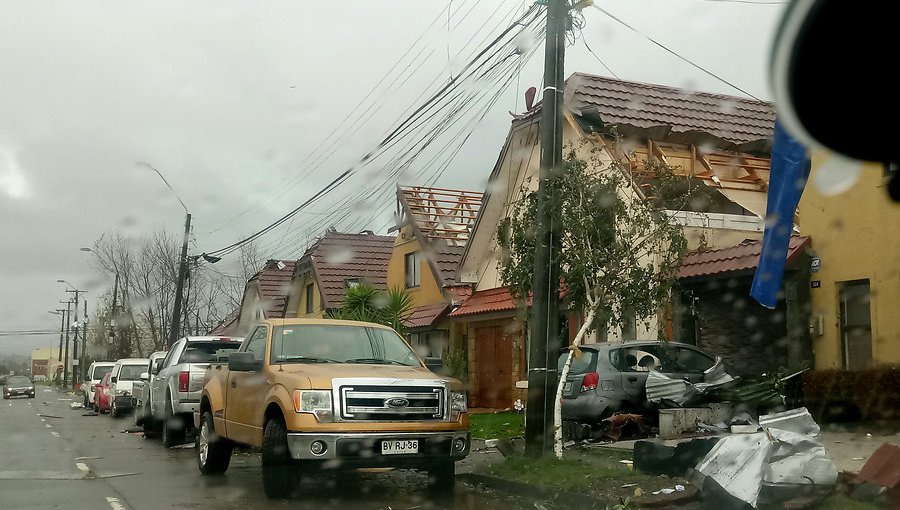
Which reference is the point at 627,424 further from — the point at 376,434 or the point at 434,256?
the point at 434,256

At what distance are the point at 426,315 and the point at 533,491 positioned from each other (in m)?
16.0

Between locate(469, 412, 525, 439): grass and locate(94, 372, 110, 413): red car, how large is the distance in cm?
1396

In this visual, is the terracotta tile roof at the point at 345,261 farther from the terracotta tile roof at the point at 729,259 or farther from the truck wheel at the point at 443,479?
the truck wheel at the point at 443,479

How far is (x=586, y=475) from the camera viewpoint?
379 inches

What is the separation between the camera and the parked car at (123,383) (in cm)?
2692

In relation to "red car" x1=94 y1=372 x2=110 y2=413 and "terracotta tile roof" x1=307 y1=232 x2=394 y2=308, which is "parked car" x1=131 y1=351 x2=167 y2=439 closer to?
"red car" x1=94 y1=372 x2=110 y2=413

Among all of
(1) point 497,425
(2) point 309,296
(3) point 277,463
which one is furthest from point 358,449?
(2) point 309,296

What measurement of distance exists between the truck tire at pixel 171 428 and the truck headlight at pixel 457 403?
298 inches

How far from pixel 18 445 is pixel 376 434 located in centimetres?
1014

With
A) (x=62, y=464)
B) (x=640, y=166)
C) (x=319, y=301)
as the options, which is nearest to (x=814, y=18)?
(x=62, y=464)

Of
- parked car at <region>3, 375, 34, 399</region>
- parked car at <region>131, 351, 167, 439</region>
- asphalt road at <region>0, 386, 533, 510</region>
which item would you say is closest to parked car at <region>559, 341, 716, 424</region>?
asphalt road at <region>0, 386, 533, 510</region>

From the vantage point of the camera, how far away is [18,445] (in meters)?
16.7

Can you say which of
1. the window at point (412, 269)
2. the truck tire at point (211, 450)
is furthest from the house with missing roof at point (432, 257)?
the truck tire at point (211, 450)

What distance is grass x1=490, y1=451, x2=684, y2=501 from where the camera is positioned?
902 cm
